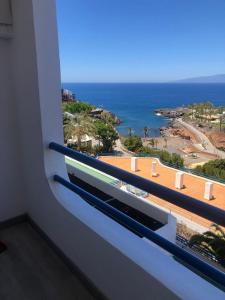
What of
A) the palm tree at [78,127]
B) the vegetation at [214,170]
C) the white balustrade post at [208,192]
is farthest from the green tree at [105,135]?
the white balustrade post at [208,192]

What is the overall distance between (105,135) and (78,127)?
5.07m

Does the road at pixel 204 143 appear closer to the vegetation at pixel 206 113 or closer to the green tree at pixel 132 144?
the vegetation at pixel 206 113

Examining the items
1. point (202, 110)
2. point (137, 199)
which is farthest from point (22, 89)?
point (202, 110)

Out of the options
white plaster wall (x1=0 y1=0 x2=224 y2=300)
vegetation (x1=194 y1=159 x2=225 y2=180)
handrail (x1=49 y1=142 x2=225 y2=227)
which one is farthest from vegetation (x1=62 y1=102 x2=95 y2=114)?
handrail (x1=49 y1=142 x2=225 y2=227)

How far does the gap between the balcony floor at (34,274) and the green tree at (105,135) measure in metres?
16.6

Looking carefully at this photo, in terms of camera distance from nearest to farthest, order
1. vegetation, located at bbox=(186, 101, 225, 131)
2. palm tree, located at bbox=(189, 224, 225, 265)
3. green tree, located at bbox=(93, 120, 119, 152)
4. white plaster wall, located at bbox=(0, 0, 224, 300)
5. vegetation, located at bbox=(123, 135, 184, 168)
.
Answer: white plaster wall, located at bbox=(0, 0, 224, 300) → palm tree, located at bbox=(189, 224, 225, 265) → green tree, located at bbox=(93, 120, 119, 152) → vegetation, located at bbox=(123, 135, 184, 168) → vegetation, located at bbox=(186, 101, 225, 131)

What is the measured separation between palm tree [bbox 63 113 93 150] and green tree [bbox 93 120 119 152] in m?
1.16

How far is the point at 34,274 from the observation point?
1.65 metres

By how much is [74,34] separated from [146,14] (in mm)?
13395

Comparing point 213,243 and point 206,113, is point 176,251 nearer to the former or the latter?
point 213,243

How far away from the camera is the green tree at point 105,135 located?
1953 centimetres

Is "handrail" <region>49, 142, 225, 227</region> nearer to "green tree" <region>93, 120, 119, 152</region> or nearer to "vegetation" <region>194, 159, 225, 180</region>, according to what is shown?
"green tree" <region>93, 120, 119, 152</region>

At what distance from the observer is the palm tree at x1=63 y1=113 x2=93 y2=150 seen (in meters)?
15.9

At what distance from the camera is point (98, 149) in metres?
20.4
